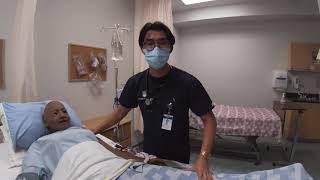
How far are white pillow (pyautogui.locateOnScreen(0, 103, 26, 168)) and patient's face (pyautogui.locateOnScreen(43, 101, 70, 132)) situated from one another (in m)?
0.24

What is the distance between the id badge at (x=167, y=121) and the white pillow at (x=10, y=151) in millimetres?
963

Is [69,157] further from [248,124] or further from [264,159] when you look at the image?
[264,159]

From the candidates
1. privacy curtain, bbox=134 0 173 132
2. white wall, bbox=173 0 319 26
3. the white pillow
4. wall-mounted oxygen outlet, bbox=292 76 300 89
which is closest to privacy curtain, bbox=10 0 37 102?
the white pillow

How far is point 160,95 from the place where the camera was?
1475 mm

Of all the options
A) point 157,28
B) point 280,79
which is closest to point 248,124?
point 280,79

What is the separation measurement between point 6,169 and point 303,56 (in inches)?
184

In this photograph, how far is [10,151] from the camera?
1745 mm

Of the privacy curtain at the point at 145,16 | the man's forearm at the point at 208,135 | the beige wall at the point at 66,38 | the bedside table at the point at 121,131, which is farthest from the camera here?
the privacy curtain at the point at 145,16

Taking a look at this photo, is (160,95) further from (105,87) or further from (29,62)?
(105,87)

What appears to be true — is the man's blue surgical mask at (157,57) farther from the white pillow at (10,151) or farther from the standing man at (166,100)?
the white pillow at (10,151)

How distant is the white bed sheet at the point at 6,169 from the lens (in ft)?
4.97

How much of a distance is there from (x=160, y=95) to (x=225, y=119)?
2.15 metres

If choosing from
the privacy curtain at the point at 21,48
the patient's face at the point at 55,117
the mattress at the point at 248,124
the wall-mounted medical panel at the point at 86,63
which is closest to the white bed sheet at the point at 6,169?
the patient's face at the point at 55,117

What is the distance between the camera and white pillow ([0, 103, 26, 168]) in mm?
1673
